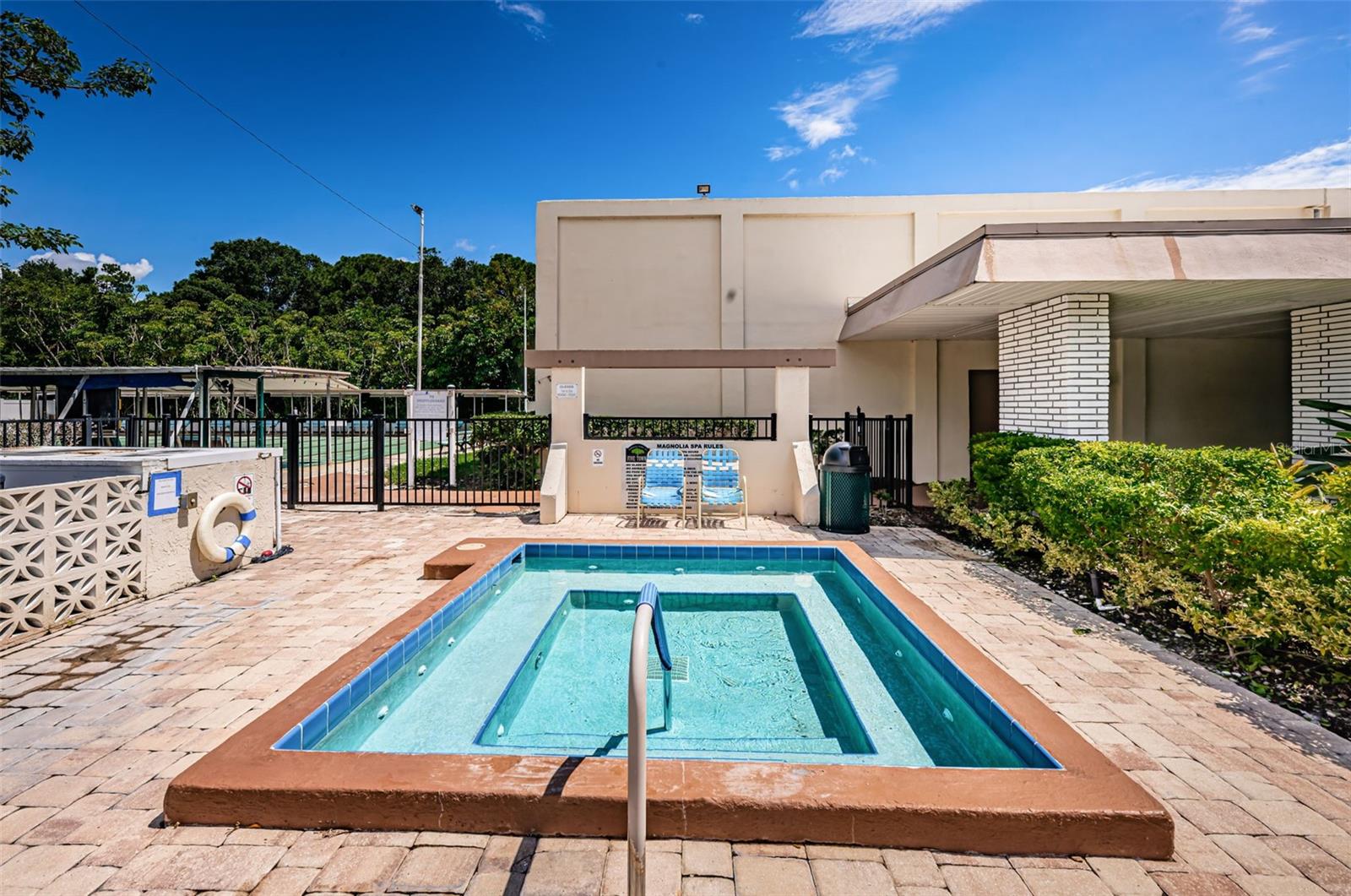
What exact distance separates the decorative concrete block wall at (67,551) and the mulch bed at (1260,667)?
776 centimetres

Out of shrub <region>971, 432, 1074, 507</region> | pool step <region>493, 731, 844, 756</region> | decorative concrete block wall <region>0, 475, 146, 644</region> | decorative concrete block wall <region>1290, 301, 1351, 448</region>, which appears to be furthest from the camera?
decorative concrete block wall <region>1290, 301, 1351, 448</region>

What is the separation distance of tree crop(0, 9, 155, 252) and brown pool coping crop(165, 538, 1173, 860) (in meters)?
10.6

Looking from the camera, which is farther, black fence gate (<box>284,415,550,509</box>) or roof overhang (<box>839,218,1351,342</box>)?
black fence gate (<box>284,415,550,509</box>)

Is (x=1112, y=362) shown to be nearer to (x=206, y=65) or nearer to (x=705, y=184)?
(x=705, y=184)

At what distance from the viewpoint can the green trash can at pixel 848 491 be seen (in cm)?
757

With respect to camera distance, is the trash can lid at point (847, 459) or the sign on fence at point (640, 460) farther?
the sign on fence at point (640, 460)

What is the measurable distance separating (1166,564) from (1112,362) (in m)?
9.75

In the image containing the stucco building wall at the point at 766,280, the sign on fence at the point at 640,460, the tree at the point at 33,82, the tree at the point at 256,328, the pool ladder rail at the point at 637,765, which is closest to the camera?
the pool ladder rail at the point at 637,765

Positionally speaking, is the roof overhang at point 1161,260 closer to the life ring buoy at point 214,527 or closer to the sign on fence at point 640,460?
the sign on fence at point 640,460

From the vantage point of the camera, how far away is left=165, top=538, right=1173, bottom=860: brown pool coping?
197 cm

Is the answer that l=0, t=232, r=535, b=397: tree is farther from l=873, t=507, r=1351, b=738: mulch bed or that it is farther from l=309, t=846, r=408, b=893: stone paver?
l=309, t=846, r=408, b=893: stone paver

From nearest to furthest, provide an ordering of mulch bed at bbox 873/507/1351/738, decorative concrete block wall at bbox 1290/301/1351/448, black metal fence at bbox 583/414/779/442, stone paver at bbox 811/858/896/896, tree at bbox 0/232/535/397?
stone paver at bbox 811/858/896/896 → mulch bed at bbox 873/507/1351/738 → decorative concrete block wall at bbox 1290/301/1351/448 → black metal fence at bbox 583/414/779/442 → tree at bbox 0/232/535/397

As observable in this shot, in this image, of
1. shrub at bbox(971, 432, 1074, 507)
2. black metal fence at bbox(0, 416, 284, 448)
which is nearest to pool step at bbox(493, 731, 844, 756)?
shrub at bbox(971, 432, 1074, 507)

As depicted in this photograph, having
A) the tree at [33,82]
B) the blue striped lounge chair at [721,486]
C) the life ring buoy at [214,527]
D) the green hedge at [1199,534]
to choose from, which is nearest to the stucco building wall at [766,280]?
the blue striped lounge chair at [721,486]
